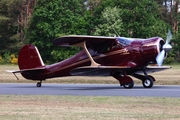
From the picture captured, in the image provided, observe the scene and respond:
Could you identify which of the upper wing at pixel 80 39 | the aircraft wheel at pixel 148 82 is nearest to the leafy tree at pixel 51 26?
the upper wing at pixel 80 39

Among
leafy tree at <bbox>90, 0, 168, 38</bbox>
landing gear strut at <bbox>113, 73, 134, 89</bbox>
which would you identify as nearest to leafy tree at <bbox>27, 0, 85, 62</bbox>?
leafy tree at <bbox>90, 0, 168, 38</bbox>

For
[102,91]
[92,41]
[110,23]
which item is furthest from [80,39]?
[110,23]

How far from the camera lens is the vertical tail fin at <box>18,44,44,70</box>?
26453 mm

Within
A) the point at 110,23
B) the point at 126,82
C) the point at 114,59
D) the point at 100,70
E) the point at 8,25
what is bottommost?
the point at 8,25

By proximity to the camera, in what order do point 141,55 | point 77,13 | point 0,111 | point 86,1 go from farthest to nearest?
point 86,1, point 77,13, point 141,55, point 0,111

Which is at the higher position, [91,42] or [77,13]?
[91,42]

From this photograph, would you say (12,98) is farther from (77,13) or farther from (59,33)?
(77,13)

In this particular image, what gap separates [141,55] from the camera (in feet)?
77.3

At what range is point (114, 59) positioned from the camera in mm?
24312

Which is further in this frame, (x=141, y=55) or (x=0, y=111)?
(x=141, y=55)

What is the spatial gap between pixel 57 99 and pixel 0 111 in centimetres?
355

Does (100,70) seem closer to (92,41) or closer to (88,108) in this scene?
(92,41)

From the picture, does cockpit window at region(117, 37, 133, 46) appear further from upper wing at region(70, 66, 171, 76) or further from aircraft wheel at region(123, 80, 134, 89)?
aircraft wheel at region(123, 80, 134, 89)

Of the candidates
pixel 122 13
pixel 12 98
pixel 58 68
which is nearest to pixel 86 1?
pixel 122 13
